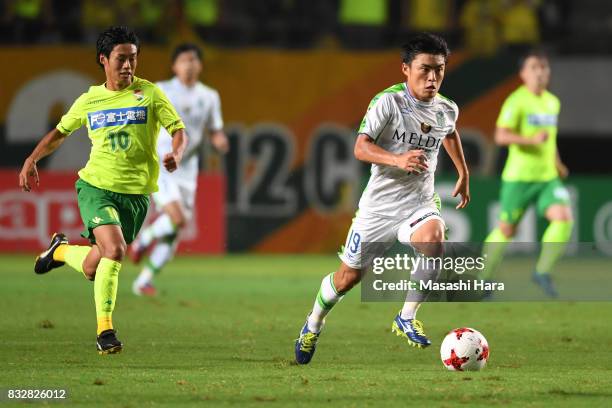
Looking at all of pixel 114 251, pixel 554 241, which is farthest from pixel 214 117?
pixel 114 251

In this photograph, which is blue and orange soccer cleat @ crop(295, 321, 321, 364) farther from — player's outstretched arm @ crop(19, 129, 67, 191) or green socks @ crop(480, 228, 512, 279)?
green socks @ crop(480, 228, 512, 279)

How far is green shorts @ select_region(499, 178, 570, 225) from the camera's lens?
1310 cm

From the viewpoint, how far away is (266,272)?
16.6 meters

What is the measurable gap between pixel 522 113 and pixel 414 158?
5.91m

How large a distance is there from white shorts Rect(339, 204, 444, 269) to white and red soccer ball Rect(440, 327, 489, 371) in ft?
2.54

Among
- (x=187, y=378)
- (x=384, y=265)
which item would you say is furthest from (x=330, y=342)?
(x=187, y=378)

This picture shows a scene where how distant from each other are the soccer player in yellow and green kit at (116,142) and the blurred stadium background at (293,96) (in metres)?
9.65

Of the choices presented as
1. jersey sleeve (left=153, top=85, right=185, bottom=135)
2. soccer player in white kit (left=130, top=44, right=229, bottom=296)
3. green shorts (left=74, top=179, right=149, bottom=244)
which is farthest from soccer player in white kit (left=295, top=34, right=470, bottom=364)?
soccer player in white kit (left=130, top=44, right=229, bottom=296)

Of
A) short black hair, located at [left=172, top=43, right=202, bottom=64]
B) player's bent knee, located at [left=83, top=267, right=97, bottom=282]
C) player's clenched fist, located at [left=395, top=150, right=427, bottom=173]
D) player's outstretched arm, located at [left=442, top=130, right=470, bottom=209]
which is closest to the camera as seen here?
player's clenched fist, located at [left=395, top=150, right=427, bottom=173]

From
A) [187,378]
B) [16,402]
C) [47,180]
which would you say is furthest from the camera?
[47,180]

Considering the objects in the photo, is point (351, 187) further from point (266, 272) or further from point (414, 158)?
point (414, 158)

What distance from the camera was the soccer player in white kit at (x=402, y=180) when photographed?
26.9 ft

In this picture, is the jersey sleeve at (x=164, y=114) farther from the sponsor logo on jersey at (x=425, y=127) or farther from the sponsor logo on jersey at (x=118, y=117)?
the sponsor logo on jersey at (x=425, y=127)

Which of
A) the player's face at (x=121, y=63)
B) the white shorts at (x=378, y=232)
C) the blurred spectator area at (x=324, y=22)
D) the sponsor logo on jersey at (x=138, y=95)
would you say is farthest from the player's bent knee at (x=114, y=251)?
the blurred spectator area at (x=324, y=22)
